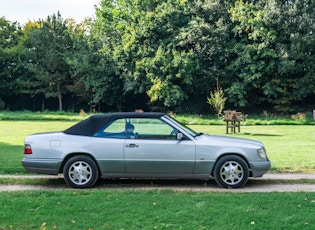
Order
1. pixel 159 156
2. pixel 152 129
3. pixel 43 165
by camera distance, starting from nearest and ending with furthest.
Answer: pixel 159 156 < pixel 43 165 < pixel 152 129

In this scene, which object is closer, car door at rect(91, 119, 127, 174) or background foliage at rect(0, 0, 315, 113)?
car door at rect(91, 119, 127, 174)

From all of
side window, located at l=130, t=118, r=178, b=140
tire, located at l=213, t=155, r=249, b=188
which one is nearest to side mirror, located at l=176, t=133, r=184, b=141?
side window, located at l=130, t=118, r=178, b=140

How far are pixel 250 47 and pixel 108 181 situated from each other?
1446 inches

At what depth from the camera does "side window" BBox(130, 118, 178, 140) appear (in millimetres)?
8297

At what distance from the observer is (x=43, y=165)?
27.2ft

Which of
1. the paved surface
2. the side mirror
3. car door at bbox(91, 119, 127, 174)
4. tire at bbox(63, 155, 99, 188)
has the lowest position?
the paved surface

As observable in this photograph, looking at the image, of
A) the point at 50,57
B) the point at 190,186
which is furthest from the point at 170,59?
the point at 190,186

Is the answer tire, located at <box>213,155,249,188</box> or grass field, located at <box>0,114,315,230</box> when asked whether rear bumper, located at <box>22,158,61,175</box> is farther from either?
tire, located at <box>213,155,249,188</box>

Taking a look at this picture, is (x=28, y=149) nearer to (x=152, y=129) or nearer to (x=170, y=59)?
(x=152, y=129)

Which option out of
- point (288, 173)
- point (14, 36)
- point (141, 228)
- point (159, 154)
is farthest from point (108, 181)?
point (14, 36)

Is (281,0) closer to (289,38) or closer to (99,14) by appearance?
(289,38)

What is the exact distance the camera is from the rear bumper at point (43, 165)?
27.0 feet

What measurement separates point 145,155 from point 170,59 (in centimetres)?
3598

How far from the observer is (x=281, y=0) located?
4222 cm
